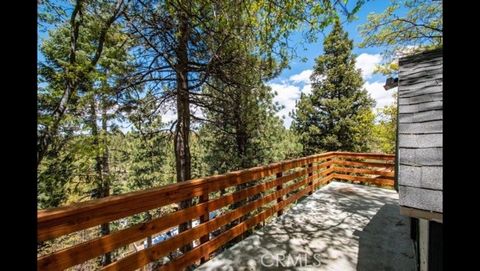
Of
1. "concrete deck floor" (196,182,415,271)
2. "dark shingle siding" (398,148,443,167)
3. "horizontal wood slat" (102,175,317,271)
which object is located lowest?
"concrete deck floor" (196,182,415,271)

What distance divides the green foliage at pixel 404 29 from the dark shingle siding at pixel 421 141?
6.68 metres

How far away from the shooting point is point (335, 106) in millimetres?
13641

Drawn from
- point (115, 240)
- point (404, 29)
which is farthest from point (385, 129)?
point (115, 240)

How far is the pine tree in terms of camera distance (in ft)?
44.0

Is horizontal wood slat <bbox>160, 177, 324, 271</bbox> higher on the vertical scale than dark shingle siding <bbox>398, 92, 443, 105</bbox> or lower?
lower

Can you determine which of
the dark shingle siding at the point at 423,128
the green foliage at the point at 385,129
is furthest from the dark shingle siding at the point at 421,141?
the green foliage at the point at 385,129

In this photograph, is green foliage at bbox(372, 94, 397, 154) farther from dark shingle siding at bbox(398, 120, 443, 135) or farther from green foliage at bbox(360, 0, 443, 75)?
dark shingle siding at bbox(398, 120, 443, 135)

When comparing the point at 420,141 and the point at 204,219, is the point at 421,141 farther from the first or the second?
the point at 204,219

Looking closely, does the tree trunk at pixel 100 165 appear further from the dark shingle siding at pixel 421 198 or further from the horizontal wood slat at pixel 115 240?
the dark shingle siding at pixel 421 198

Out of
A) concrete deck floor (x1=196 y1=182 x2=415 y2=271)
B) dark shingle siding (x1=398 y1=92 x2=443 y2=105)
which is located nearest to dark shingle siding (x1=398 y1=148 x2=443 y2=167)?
dark shingle siding (x1=398 y1=92 x2=443 y2=105)

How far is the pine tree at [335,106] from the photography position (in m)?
13.4

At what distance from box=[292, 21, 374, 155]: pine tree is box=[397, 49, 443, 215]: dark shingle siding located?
11104 mm

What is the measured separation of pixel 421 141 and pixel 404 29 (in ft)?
28.6

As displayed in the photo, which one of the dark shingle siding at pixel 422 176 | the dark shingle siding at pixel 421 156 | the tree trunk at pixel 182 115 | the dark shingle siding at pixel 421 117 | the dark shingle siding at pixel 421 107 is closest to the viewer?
the dark shingle siding at pixel 422 176
